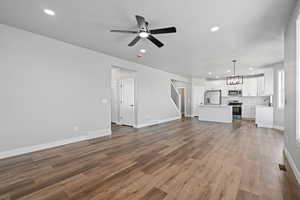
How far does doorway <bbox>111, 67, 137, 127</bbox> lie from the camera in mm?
5695

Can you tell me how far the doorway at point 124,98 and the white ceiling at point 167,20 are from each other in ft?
6.66

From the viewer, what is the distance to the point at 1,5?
2.11m

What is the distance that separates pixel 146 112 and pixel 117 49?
3.09 meters

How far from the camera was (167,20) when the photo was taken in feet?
8.15

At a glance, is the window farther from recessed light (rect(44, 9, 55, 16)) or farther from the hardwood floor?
recessed light (rect(44, 9, 55, 16))

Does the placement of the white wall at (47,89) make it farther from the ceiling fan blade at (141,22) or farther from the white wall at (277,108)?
the white wall at (277,108)

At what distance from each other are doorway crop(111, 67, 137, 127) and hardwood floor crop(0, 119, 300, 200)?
2.71 meters

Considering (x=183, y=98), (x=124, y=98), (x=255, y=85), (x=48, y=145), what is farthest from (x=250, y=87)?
(x=48, y=145)

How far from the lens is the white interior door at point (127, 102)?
574 cm

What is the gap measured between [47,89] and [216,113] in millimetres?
7384

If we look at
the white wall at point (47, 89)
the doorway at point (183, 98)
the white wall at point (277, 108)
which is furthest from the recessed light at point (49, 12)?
the doorway at point (183, 98)

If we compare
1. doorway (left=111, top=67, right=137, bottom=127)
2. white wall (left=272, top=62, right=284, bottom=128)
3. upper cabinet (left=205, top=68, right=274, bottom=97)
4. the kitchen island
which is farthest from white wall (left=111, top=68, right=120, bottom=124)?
white wall (left=272, top=62, right=284, bottom=128)

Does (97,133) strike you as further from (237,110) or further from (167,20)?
(237,110)

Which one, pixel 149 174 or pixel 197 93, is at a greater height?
pixel 197 93
